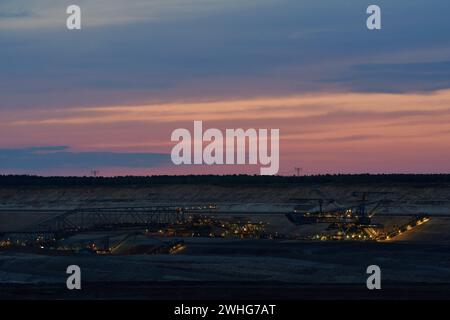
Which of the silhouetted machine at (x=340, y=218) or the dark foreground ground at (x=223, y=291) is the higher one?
the silhouetted machine at (x=340, y=218)

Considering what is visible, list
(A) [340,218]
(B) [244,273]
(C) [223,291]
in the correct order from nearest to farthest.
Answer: (C) [223,291]
(B) [244,273]
(A) [340,218]

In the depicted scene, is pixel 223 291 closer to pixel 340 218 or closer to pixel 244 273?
pixel 244 273

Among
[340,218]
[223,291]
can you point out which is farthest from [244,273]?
[340,218]

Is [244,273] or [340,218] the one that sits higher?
[340,218]

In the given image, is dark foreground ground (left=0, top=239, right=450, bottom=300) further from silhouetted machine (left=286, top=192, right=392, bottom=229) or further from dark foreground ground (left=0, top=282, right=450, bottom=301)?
silhouetted machine (left=286, top=192, right=392, bottom=229)

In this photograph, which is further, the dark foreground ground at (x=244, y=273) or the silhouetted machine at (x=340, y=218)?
the silhouetted machine at (x=340, y=218)

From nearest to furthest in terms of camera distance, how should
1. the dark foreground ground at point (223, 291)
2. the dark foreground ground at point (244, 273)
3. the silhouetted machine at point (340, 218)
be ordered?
the dark foreground ground at point (223, 291) < the dark foreground ground at point (244, 273) < the silhouetted machine at point (340, 218)

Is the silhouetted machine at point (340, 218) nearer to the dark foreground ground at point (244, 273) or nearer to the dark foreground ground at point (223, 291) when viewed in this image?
the dark foreground ground at point (244, 273)

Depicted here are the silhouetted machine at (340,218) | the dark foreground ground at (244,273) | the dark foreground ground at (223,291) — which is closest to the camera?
the dark foreground ground at (223,291)

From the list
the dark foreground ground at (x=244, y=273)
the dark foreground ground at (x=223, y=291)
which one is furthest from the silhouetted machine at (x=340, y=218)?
the dark foreground ground at (x=223, y=291)
